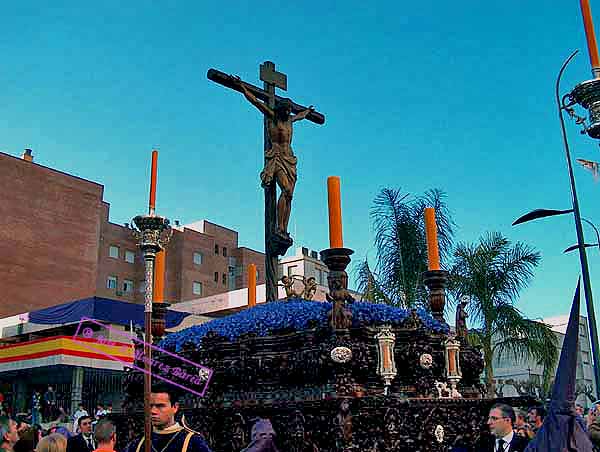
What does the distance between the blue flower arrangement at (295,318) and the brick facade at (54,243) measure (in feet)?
136

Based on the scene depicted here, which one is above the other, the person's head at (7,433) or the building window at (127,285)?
the building window at (127,285)

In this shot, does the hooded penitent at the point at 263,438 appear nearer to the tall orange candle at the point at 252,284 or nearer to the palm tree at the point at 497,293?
the tall orange candle at the point at 252,284

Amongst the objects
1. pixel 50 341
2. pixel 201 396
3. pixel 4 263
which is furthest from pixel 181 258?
pixel 201 396

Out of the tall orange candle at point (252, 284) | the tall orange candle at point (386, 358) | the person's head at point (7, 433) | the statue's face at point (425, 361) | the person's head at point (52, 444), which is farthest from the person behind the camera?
the tall orange candle at point (252, 284)

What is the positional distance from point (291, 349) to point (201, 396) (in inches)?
41.3

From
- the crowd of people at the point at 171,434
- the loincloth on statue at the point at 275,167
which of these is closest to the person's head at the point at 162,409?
the crowd of people at the point at 171,434

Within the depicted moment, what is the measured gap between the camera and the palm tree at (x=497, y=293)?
52.0 ft

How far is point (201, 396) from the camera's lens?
247 inches

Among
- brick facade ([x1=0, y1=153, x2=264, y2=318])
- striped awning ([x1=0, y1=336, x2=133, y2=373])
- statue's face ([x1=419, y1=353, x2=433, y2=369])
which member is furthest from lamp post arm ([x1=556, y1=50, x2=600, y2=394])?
brick facade ([x1=0, y1=153, x2=264, y2=318])

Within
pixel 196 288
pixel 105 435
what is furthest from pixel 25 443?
pixel 196 288

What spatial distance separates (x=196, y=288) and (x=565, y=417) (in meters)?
59.9

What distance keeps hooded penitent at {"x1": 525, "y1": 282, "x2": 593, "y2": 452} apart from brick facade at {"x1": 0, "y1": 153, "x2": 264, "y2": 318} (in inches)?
1793

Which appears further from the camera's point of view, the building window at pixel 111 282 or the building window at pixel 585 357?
the building window at pixel 111 282

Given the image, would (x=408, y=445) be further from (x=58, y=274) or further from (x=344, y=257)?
(x=58, y=274)
